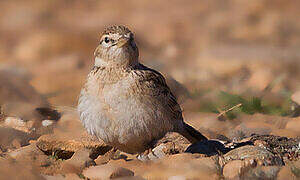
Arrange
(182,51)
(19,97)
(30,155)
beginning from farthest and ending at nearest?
1. (182,51)
2. (19,97)
3. (30,155)

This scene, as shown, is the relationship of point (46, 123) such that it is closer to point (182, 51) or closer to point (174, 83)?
point (174, 83)

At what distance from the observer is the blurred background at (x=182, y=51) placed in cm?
799

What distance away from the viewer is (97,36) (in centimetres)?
1319

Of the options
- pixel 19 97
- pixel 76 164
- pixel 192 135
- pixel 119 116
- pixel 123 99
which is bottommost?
pixel 19 97

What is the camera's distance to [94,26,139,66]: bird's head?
5.55 metres

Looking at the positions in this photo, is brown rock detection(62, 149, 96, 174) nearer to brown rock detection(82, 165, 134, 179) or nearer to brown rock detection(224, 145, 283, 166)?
brown rock detection(82, 165, 134, 179)

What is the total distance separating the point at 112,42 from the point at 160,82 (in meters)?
0.62

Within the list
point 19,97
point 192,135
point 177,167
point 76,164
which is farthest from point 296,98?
point 19,97

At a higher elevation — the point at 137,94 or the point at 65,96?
the point at 137,94

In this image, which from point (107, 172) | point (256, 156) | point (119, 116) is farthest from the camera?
point (119, 116)

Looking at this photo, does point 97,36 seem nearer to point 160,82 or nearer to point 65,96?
point 65,96

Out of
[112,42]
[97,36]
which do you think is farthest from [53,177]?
[97,36]

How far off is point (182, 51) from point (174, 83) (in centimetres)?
463

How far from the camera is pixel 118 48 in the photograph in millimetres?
5578
